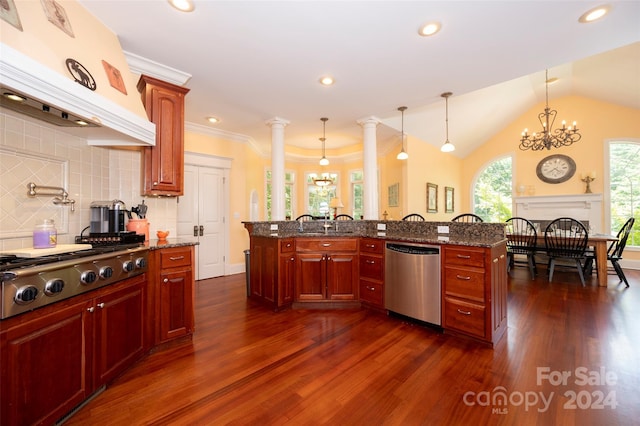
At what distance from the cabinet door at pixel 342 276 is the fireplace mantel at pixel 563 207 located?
5.65 metres

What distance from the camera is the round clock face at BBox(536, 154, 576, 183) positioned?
20.0 feet

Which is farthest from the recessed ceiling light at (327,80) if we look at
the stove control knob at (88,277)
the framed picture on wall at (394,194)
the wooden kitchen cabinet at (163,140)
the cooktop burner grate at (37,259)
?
the framed picture on wall at (394,194)

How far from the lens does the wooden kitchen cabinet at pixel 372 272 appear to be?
3.10m

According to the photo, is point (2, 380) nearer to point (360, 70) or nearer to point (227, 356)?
point (227, 356)

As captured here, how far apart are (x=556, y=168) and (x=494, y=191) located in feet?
4.54

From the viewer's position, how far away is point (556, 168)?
6285 millimetres

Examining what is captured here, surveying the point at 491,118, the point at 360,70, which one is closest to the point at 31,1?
the point at 360,70

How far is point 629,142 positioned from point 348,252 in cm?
697

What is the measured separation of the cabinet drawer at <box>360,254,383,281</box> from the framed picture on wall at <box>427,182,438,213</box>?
10.8 ft

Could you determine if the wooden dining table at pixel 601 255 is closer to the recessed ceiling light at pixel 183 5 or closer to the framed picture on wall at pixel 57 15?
the recessed ceiling light at pixel 183 5

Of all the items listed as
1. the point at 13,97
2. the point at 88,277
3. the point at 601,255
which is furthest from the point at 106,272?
the point at 601,255

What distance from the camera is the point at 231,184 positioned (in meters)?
5.08

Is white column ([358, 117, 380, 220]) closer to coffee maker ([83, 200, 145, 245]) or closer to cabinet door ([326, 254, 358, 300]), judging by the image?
cabinet door ([326, 254, 358, 300])

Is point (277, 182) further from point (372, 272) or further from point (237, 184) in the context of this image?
point (372, 272)
